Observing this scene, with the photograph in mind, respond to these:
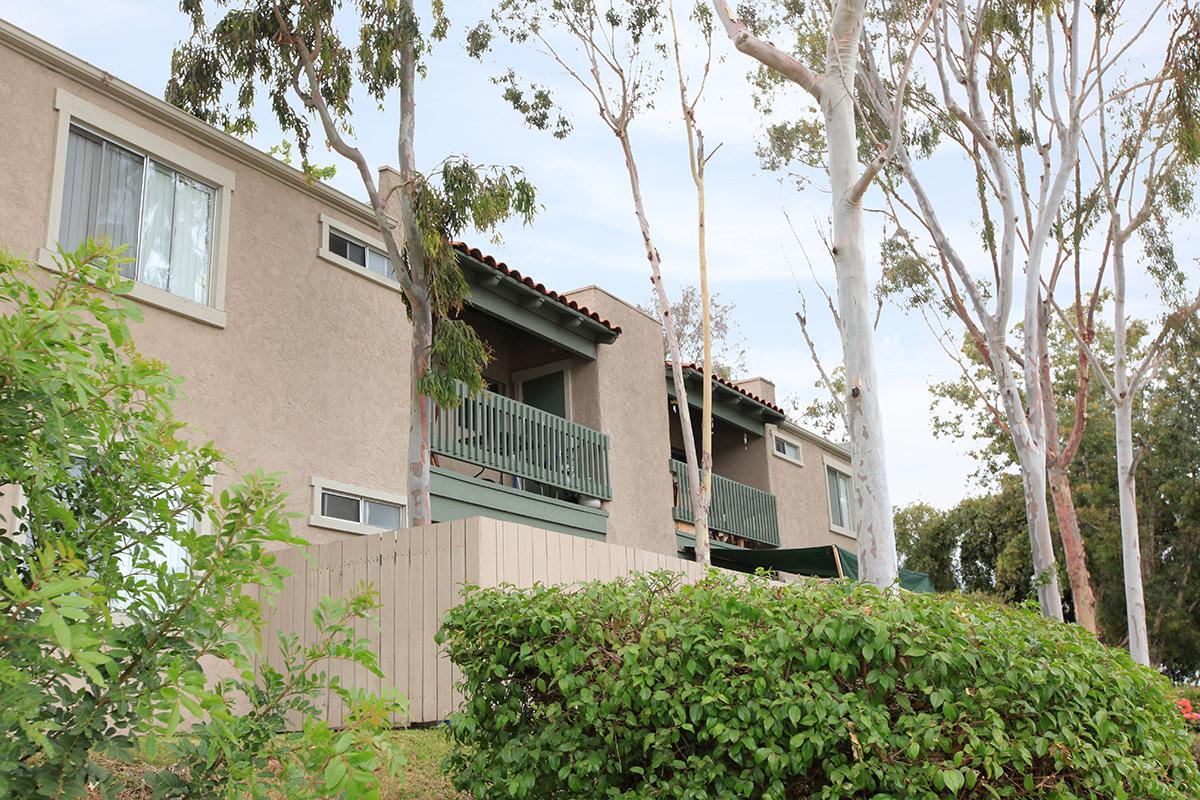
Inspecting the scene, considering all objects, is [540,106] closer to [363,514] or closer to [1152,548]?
[363,514]

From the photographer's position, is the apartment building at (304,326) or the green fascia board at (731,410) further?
the green fascia board at (731,410)

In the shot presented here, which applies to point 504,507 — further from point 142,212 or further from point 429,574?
point 142,212

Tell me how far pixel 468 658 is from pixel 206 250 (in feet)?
22.8

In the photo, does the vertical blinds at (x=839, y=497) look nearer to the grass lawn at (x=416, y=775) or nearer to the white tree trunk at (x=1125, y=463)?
the white tree trunk at (x=1125, y=463)

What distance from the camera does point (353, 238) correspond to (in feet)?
42.4

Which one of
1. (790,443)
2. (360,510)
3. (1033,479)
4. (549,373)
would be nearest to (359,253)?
(360,510)

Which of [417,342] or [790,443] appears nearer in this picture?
[417,342]

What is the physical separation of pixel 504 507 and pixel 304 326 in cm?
397

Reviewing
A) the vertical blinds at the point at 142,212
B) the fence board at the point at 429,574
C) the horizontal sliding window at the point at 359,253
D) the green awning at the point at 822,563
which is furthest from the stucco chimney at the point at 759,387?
the vertical blinds at the point at 142,212

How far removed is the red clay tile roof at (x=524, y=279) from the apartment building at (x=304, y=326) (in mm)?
35

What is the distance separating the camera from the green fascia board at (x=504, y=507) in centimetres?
1342

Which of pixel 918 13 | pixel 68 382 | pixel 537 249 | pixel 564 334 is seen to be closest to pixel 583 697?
pixel 68 382

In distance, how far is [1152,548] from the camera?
102ft

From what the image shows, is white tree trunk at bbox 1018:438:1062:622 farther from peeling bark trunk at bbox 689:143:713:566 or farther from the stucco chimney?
the stucco chimney
